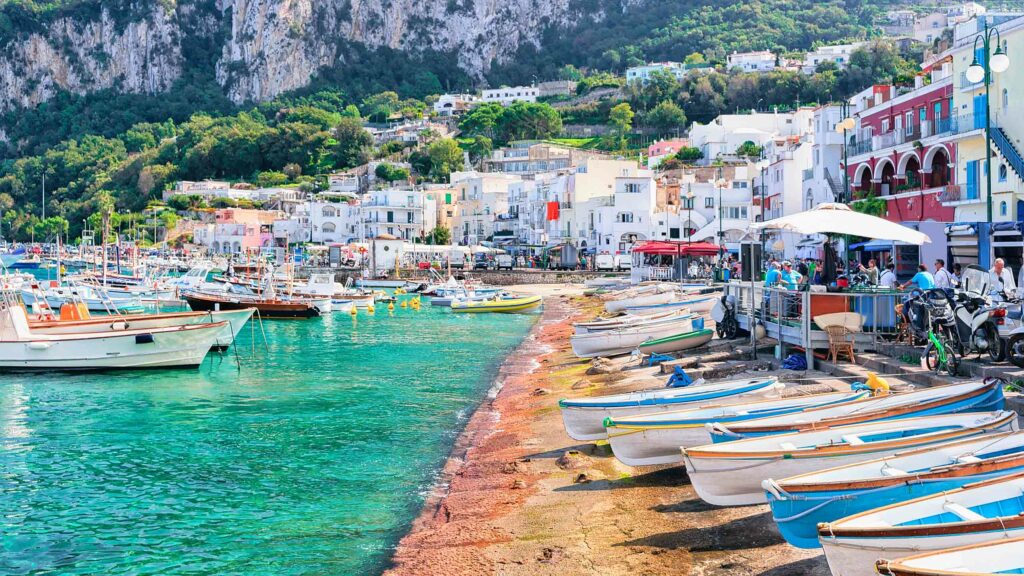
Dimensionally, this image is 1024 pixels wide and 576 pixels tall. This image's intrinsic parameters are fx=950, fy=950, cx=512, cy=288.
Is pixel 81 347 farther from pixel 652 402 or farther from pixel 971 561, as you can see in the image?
pixel 971 561

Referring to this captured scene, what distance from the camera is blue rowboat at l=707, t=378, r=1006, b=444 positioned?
38.8 ft

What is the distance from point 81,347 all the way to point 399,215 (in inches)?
3228

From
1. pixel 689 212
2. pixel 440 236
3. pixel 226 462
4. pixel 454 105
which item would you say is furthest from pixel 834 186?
pixel 454 105

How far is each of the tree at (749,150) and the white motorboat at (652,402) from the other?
95019 mm

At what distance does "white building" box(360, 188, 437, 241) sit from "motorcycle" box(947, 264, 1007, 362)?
97537 mm

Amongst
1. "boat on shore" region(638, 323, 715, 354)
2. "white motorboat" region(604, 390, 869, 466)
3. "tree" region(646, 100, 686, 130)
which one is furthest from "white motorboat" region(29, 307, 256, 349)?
"tree" region(646, 100, 686, 130)

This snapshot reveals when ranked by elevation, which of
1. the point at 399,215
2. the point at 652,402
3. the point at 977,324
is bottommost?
the point at 652,402

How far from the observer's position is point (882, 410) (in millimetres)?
12227

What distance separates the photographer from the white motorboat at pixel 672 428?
1322cm

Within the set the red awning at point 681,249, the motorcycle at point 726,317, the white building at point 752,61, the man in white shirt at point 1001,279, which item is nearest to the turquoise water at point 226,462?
the motorcycle at point 726,317

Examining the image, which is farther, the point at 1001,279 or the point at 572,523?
the point at 1001,279

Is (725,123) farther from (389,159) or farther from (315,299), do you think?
(315,299)

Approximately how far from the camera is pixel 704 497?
36.3 ft

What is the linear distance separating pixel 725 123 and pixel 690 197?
133 feet
